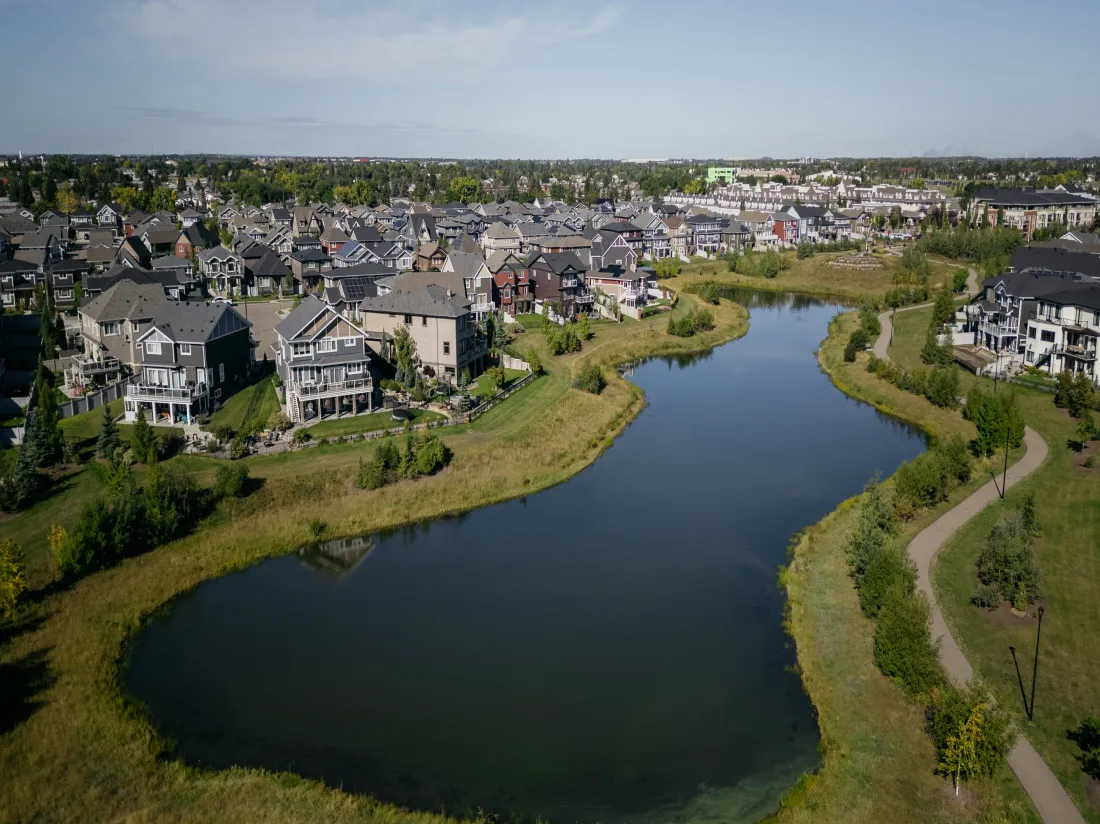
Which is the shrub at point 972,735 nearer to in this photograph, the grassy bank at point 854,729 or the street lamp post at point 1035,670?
the grassy bank at point 854,729

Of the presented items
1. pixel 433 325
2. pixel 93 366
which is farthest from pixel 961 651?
pixel 93 366

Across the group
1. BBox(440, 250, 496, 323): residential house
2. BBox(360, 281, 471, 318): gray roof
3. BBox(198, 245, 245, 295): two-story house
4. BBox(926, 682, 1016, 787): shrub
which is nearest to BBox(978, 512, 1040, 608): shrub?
BBox(926, 682, 1016, 787): shrub

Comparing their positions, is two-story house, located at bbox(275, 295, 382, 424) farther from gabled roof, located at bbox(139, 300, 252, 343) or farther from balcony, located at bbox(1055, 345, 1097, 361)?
balcony, located at bbox(1055, 345, 1097, 361)

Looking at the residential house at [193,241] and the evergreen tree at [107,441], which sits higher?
the residential house at [193,241]

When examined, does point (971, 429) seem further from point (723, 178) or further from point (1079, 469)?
point (723, 178)

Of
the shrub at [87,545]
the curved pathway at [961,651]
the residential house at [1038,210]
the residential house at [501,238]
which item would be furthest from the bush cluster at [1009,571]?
the residential house at [1038,210]
